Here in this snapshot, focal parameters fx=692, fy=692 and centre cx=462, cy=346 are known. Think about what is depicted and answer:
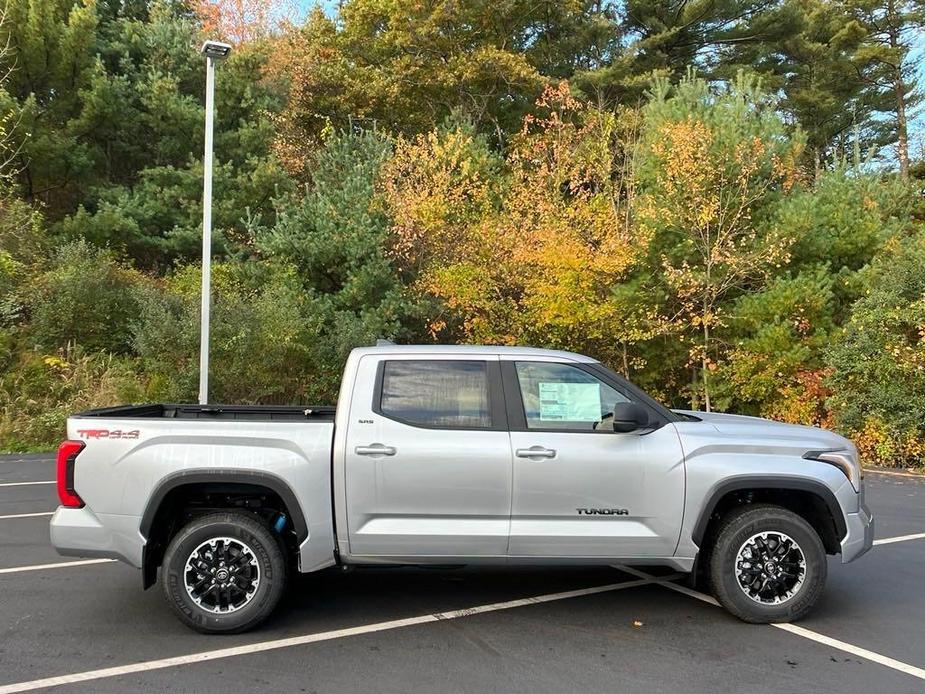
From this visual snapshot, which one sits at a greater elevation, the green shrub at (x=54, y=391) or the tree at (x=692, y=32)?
the tree at (x=692, y=32)

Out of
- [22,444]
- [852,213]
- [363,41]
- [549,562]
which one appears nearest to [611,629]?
[549,562]

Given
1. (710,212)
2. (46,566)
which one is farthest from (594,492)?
(710,212)

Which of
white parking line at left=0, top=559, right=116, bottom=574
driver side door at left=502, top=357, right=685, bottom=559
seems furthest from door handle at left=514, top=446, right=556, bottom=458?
white parking line at left=0, top=559, right=116, bottom=574

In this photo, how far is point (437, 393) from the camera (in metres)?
4.79

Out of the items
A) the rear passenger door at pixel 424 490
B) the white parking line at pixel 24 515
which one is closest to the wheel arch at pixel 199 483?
the rear passenger door at pixel 424 490

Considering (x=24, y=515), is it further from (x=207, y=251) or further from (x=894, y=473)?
(x=894, y=473)

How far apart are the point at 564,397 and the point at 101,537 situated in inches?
126

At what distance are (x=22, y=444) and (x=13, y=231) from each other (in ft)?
18.8

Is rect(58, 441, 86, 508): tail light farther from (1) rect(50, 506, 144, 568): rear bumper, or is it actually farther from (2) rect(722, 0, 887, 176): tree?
(2) rect(722, 0, 887, 176): tree

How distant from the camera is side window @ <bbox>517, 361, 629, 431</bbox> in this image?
475 centimetres

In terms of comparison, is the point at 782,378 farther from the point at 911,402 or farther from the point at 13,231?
the point at 13,231

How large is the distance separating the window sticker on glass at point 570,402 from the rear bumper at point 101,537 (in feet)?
9.18

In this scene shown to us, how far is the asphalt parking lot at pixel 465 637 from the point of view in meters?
3.90

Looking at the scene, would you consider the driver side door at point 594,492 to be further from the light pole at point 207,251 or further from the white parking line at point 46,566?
the light pole at point 207,251
